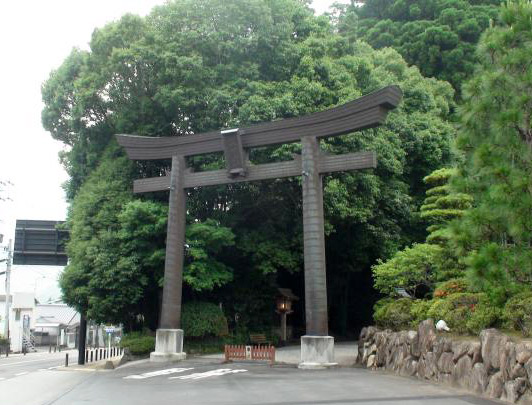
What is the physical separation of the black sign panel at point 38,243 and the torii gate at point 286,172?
8558 mm

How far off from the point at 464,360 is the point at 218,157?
14.6m

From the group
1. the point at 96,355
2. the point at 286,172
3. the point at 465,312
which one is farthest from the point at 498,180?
the point at 96,355

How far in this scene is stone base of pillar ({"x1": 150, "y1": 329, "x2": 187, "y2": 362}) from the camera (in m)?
18.8

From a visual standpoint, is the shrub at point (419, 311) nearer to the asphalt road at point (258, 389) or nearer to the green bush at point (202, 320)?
the asphalt road at point (258, 389)

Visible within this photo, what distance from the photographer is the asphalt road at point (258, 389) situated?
9773 mm

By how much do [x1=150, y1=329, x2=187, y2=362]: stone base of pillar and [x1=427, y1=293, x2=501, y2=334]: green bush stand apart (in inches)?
363

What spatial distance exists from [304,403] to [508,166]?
18.3 ft

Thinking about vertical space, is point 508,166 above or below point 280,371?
above

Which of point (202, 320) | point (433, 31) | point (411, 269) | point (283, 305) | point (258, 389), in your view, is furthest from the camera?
point (433, 31)

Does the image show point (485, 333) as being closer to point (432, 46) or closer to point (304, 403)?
point (304, 403)

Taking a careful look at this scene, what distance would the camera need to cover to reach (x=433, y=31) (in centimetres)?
4012

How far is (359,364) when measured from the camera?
17.3 metres

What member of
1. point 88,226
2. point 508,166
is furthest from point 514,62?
point 88,226

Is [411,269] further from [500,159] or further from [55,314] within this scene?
[55,314]
